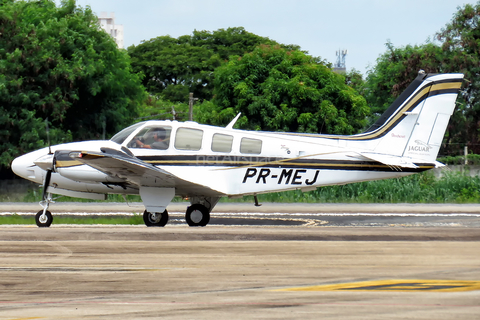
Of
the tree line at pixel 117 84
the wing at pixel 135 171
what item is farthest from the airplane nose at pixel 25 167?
the tree line at pixel 117 84

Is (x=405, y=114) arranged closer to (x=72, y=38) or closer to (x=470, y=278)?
(x=470, y=278)

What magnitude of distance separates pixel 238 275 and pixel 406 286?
174cm

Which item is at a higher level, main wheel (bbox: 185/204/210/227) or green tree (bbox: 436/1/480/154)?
green tree (bbox: 436/1/480/154)

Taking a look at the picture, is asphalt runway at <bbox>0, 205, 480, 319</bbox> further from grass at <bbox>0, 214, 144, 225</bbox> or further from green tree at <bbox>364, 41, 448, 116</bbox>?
green tree at <bbox>364, 41, 448, 116</bbox>

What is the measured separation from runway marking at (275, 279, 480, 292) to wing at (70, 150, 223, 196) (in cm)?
747

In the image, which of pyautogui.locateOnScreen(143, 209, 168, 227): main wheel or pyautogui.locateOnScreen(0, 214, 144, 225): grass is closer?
pyautogui.locateOnScreen(143, 209, 168, 227): main wheel

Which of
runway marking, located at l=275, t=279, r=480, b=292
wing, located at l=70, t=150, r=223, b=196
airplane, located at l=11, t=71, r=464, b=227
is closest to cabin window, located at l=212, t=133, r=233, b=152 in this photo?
airplane, located at l=11, t=71, r=464, b=227

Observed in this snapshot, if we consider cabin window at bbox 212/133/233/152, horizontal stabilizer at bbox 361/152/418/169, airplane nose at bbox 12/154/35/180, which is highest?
horizontal stabilizer at bbox 361/152/418/169

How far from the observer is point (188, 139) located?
1411cm

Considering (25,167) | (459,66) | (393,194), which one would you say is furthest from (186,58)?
(25,167)

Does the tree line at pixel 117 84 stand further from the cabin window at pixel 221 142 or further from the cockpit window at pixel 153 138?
the cabin window at pixel 221 142

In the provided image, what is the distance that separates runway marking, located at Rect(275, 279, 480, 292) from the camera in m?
5.97

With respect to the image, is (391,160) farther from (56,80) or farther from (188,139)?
(56,80)

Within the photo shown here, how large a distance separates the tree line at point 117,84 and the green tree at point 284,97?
2.0 inches
